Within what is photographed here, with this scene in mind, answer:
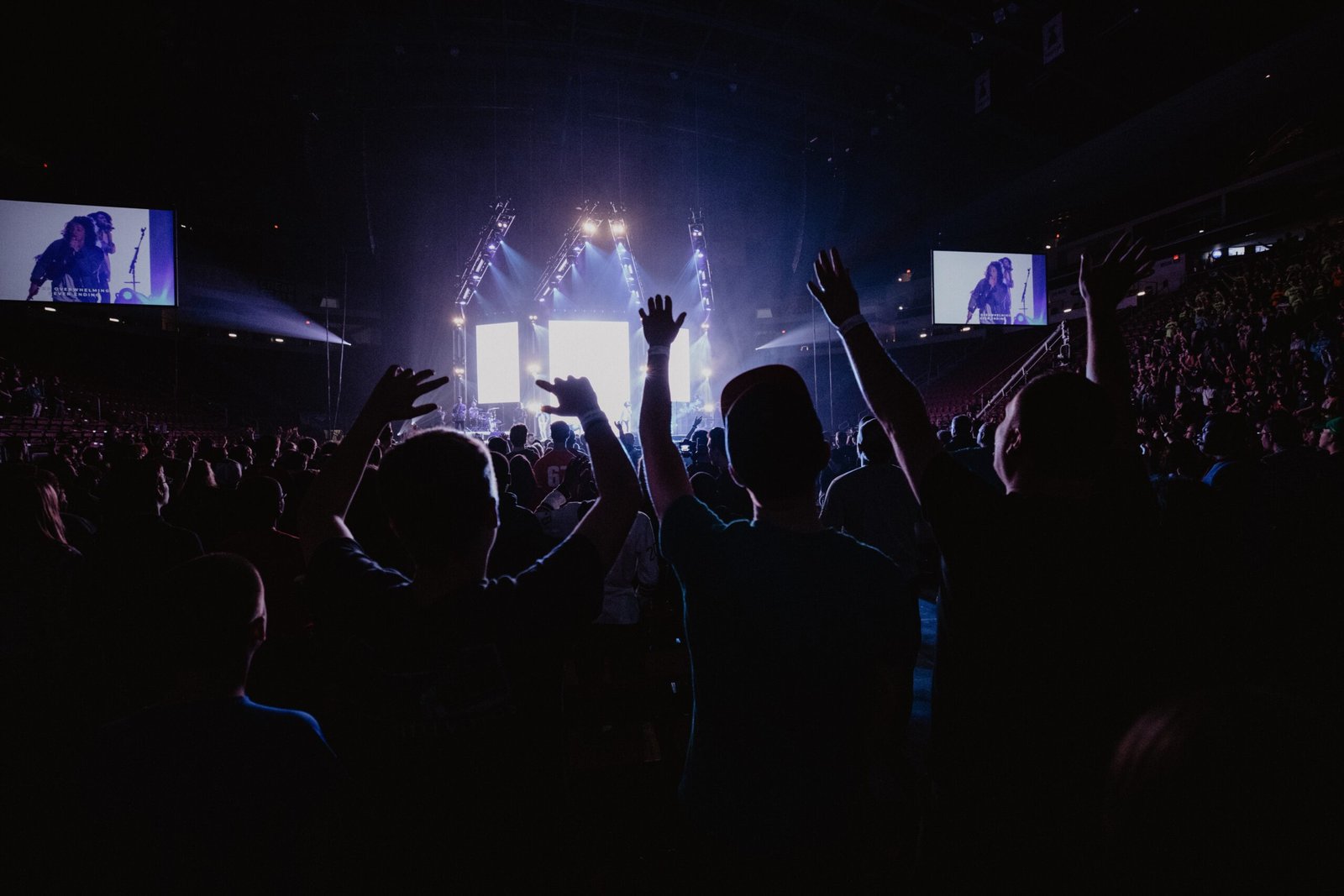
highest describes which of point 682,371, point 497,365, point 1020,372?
point 497,365

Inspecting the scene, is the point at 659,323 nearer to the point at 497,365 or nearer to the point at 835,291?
the point at 835,291

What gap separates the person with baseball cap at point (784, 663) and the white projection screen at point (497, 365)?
20.4m

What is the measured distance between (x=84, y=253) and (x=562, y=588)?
1454 cm

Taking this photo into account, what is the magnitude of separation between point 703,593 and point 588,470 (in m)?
3.25

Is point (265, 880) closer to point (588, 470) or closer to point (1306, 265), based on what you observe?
point (588, 470)

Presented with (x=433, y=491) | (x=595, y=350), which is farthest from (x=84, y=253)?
(x=433, y=491)

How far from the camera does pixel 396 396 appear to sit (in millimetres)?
1599

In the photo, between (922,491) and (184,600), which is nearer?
(184,600)

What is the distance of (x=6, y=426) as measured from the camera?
1350cm

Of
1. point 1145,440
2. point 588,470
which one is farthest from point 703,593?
point 1145,440

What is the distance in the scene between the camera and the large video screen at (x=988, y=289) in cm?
1525

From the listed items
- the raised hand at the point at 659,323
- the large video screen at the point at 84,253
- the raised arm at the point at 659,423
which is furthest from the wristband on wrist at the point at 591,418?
the large video screen at the point at 84,253

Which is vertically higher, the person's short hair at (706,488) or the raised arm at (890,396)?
the raised arm at (890,396)

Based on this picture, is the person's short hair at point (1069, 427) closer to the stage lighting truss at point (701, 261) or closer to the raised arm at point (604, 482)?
the raised arm at point (604, 482)
